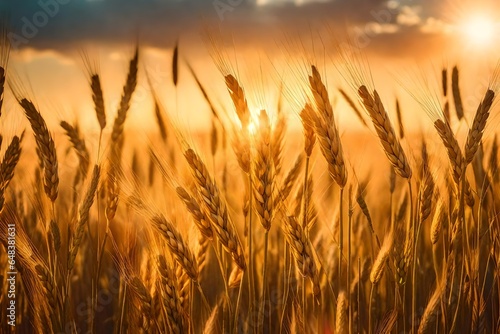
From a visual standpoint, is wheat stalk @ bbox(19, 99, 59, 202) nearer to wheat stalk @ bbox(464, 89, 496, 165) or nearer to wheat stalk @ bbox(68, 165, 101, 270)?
wheat stalk @ bbox(68, 165, 101, 270)

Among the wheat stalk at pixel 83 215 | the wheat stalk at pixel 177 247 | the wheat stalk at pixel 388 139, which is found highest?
the wheat stalk at pixel 388 139

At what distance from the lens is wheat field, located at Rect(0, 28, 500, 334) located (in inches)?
50.8

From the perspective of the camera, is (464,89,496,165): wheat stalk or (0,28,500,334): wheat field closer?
(0,28,500,334): wheat field

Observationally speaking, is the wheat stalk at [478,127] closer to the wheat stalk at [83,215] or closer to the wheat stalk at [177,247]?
the wheat stalk at [177,247]

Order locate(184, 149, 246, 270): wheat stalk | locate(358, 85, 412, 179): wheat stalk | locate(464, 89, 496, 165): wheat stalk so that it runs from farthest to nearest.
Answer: locate(464, 89, 496, 165): wheat stalk → locate(358, 85, 412, 179): wheat stalk → locate(184, 149, 246, 270): wheat stalk

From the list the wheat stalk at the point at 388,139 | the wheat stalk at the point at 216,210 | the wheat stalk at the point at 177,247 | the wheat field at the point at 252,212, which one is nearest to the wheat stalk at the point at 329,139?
the wheat field at the point at 252,212

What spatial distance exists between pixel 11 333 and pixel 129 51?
3.20ft

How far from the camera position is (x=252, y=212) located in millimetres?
1518

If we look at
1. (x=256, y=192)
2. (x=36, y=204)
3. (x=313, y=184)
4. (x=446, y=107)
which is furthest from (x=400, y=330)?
(x=36, y=204)

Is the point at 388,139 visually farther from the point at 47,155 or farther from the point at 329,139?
the point at 47,155

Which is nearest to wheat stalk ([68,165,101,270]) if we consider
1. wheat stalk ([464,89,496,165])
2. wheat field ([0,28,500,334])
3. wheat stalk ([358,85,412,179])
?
wheat field ([0,28,500,334])

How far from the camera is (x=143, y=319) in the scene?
4.75 feet

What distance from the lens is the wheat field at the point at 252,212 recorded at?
129cm

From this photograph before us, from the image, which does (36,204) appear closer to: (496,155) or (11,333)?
(11,333)
